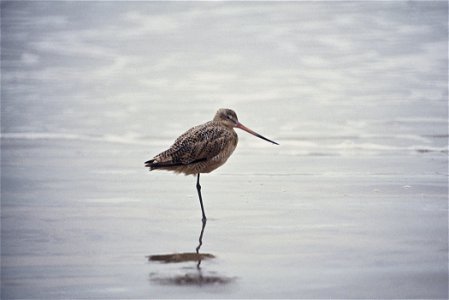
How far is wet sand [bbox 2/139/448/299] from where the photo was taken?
4.05 m

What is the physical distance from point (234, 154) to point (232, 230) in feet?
13.6

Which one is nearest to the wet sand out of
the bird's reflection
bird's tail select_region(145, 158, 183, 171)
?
the bird's reflection

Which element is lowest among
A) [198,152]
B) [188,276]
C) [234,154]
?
[234,154]

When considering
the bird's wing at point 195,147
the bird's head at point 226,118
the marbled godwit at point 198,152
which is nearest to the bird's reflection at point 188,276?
the marbled godwit at point 198,152

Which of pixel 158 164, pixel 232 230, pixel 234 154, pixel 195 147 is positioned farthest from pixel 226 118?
pixel 234 154

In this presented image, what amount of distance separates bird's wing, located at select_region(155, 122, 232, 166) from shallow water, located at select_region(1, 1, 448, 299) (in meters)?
0.38

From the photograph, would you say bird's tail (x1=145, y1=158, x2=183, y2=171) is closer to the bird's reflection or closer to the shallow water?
the shallow water

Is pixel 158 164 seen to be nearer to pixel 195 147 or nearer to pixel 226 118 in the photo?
pixel 195 147

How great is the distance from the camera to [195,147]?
611 centimetres

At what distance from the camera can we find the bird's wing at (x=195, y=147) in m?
6.07

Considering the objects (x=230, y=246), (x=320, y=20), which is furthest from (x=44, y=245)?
(x=320, y=20)

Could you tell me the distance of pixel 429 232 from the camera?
5195mm

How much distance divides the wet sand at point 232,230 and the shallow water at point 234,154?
18 mm

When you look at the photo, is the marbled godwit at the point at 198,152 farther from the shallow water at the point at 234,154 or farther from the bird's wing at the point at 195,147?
the shallow water at the point at 234,154
